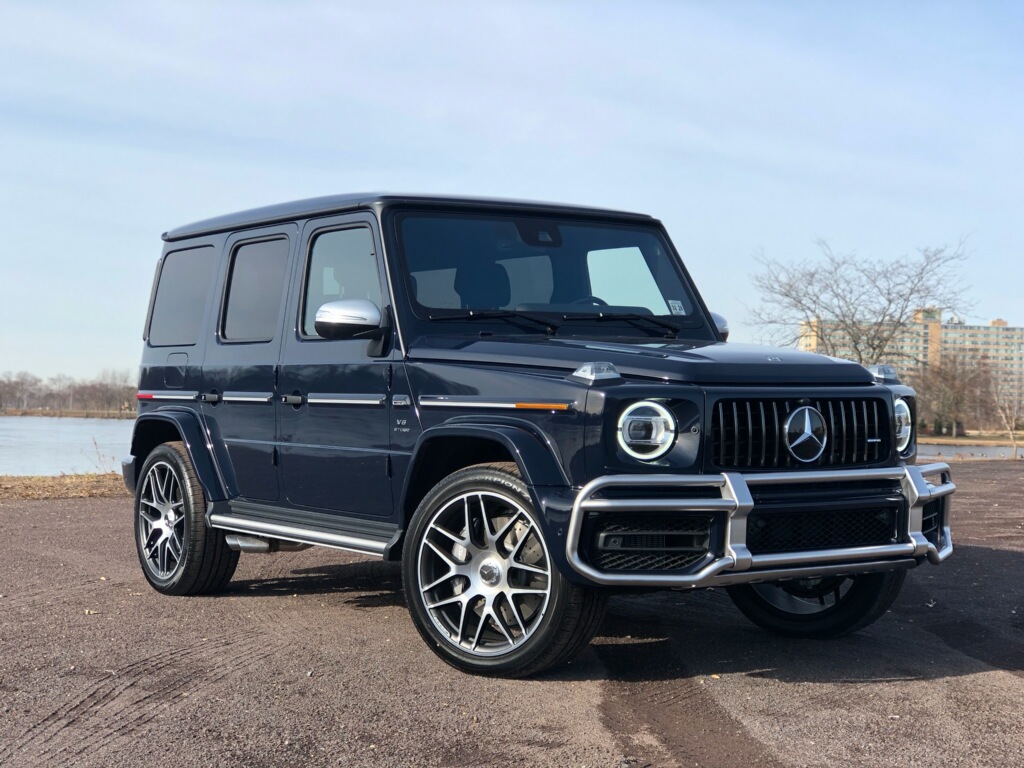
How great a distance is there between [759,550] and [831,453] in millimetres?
580

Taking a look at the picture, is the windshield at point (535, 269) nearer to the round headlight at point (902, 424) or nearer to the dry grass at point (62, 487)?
the round headlight at point (902, 424)

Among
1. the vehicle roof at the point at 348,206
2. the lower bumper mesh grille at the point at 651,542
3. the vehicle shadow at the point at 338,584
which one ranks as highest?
the vehicle roof at the point at 348,206

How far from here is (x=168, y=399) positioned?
7.38 metres

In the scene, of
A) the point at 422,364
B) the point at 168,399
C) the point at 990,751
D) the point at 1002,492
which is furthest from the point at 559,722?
the point at 1002,492

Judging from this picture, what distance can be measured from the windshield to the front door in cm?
25

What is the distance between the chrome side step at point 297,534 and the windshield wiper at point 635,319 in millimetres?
1465

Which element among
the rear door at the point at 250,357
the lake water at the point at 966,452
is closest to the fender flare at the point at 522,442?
the rear door at the point at 250,357

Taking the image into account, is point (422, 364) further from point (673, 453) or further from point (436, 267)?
point (673, 453)

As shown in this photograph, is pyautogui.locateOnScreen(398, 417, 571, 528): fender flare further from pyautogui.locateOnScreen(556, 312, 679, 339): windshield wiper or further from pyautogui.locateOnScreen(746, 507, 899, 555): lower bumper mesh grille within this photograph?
pyautogui.locateOnScreen(556, 312, 679, 339): windshield wiper

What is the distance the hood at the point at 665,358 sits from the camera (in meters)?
4.77

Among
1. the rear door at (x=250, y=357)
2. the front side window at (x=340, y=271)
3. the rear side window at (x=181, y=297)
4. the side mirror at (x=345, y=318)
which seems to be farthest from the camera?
the rear side window at (x=181, y=297)

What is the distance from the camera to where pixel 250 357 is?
664cm

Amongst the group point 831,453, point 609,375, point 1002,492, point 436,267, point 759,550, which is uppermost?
point 436,267

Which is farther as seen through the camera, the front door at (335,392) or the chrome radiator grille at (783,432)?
the front door at (335,392)
